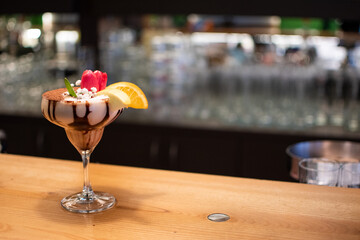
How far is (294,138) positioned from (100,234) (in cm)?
230

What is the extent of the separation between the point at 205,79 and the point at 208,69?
84 millimetres

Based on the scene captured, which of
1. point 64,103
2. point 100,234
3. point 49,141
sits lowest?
point 49,141

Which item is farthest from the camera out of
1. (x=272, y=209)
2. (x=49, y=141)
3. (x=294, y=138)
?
(x=49, y=141)

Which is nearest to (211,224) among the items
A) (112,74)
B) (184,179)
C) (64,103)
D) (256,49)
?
(184,179)

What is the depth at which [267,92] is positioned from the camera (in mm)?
3879

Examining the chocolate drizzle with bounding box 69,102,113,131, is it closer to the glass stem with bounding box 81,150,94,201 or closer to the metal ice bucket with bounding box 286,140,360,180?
the glass stem with bounding box 81,150,94,201

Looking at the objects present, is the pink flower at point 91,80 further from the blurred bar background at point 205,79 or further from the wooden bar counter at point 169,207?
the blurred bar background at point 205,79

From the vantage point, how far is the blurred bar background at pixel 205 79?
11.2 ft

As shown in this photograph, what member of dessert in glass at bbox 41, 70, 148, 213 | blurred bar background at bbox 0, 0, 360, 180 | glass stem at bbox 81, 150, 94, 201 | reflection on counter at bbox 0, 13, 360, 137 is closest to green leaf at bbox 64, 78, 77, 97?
dessert in glass at bbox 41, 70, 148, 213

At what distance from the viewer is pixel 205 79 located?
4031mm

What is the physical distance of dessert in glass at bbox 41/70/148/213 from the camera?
1240mm

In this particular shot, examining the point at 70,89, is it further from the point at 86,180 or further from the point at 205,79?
the point at 205,79

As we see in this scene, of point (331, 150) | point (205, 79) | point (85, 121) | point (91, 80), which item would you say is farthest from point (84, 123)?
point (205, 79)

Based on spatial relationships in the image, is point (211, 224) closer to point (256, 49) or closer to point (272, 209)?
point (272, 209)
